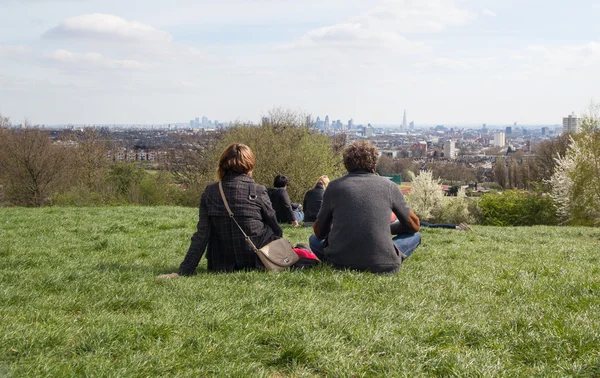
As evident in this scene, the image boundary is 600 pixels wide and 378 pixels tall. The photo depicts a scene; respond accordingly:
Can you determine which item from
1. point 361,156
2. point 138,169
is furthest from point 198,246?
point 138,169

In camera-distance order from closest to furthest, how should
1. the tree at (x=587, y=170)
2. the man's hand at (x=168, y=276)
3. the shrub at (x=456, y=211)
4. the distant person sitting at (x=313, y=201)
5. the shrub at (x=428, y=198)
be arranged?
1. the man's hand at (x=168, y=276)
2. the distant person sitting at (x=313, y=201)
3. the tree at (x=587, y=170)
4. the shrub at (x=456, y=211)
5. the shrub at (x=428, y=198)

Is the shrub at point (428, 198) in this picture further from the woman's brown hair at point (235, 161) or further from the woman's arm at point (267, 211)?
the woman's brown hair at point (235, 161)

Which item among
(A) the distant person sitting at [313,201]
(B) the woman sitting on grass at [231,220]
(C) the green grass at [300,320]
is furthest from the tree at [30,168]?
(C) the green grass at [300,320]

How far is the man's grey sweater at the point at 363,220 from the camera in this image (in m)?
6.12

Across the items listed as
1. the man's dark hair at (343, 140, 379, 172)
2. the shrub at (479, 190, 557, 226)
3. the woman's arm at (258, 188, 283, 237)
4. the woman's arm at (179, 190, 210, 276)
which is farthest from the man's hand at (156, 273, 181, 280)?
the shrub at (479, 190, 557, 226)

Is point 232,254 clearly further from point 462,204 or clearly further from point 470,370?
point 462,204

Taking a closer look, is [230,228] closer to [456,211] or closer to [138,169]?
[456,211]

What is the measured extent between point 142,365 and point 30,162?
40706 mm

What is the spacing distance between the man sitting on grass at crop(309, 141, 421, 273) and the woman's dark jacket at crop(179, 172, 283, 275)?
730 mm

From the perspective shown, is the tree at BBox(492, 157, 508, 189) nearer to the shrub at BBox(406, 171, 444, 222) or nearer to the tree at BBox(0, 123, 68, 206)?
the shrub at BBox(406, 171, 444, 222)

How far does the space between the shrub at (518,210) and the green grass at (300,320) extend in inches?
1207

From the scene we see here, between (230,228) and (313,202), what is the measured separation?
754 centimetres

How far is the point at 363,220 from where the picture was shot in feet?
20.0

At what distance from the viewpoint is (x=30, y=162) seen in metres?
39.5
